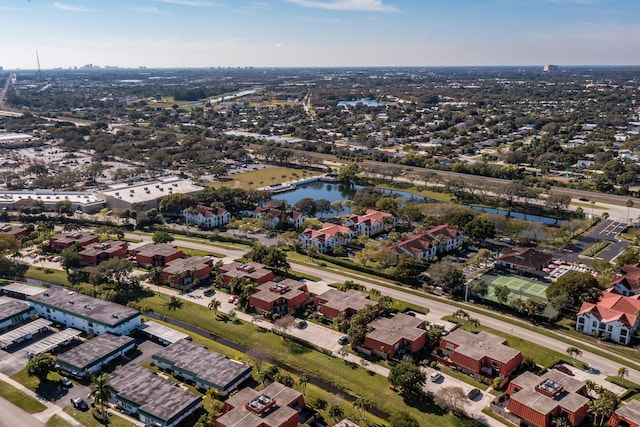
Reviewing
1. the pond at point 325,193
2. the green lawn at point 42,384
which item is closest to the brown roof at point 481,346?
the green lawn at point 42,384

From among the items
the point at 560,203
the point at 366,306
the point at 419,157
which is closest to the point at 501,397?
the point at 366,306

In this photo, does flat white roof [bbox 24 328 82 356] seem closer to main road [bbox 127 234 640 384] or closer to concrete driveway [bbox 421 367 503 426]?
main road [bbox 127 234 640 384]

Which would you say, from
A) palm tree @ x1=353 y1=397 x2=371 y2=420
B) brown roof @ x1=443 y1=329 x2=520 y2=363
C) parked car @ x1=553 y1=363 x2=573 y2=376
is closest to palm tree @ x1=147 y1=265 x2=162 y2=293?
palm tree @ x1=353 y1=397 x2=371 y2=420

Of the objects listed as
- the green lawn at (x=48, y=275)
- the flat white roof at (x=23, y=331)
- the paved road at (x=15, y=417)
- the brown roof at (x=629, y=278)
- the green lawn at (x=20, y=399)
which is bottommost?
the paved road at (x=15, y=417)

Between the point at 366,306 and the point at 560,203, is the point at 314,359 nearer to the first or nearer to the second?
the point at 366,306

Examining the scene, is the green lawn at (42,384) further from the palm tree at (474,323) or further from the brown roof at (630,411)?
the brown roof at (630,411)

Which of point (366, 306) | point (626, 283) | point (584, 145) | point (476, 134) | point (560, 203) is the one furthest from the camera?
point (476, 134)

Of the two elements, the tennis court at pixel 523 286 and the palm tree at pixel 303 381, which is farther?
the tennis court at pixel 523 286
